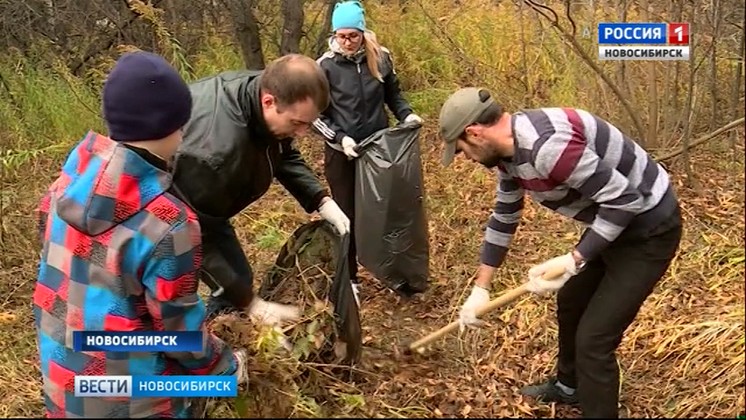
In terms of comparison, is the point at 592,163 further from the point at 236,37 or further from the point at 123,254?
the point at 236,37

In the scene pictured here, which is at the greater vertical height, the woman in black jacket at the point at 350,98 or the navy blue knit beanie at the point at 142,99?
the navy blue knit beanie at the point at 142,99

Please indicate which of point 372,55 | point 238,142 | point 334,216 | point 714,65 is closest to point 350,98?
point 372,55

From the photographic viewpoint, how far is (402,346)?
12.3 ft

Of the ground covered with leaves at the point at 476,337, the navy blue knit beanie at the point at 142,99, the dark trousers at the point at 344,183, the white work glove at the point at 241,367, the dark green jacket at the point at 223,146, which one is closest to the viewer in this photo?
the navy blue knit beanie at the point at 142,99

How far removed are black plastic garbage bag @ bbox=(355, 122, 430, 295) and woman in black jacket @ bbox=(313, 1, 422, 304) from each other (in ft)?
0.29

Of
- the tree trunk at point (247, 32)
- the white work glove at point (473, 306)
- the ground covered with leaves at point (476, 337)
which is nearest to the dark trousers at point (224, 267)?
the ground covered with leaves at point (476, 337)

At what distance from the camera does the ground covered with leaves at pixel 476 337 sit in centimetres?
291

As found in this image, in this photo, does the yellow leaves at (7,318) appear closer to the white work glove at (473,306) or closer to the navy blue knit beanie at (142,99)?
the white work glove at (473,306)

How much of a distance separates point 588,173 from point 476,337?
1565 millimetres

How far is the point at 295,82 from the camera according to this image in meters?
2.47

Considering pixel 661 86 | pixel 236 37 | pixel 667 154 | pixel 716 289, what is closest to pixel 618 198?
pixel 716 289

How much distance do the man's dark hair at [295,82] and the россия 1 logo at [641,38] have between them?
2.64m

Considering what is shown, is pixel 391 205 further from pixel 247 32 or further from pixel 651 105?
pixel 247 32
